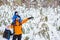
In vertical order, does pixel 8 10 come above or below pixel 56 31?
above

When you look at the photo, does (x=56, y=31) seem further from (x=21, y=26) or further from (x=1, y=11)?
(x=1, y=11)

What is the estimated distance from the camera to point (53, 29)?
284cm

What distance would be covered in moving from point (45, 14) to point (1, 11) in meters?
0.44

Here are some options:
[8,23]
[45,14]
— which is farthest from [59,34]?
[8,23]

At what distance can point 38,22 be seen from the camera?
285 cm

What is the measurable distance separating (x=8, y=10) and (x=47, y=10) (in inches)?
15.3

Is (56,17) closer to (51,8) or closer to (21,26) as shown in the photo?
(51,8)

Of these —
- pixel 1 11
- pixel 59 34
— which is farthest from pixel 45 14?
pixel 1 11

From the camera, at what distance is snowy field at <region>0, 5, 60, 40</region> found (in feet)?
9.25

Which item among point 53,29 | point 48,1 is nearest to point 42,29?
point 53,29

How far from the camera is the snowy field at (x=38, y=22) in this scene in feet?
9.25

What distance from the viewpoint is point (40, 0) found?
289 centimetres

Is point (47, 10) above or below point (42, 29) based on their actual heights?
above

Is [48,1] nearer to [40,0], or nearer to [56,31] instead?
[40,0]
